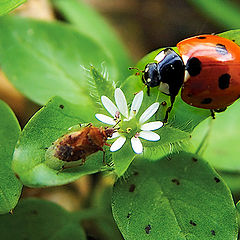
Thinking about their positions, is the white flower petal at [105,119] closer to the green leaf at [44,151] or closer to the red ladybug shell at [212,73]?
the green leaf at [44,151]

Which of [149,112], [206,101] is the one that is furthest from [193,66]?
[149,112]

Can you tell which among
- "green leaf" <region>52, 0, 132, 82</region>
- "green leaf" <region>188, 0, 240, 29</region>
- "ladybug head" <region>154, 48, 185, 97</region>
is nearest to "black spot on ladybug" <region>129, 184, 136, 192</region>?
"ladybug head" <region>154, 48, 185, 97</region>

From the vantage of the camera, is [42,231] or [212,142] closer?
[42,231]

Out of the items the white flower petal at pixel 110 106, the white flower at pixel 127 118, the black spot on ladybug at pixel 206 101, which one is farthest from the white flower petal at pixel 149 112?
the black spot on ladybug at pixel 206 101

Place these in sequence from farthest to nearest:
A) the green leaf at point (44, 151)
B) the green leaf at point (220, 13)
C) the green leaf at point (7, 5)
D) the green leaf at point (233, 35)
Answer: the green leaf at point (220, 13), the green leaf at point (233, 35), the green leaf at point (7, 5), the green leaf at point (44, 151)

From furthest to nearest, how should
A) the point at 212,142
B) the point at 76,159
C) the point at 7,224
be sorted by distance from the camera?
the point at 212,142, the point at 7,224, the point at 76,159

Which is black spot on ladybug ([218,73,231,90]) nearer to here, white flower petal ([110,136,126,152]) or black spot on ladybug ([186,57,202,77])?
black spot on ladybug ([186,57,202,77])

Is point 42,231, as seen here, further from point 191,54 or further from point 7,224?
point 191,54

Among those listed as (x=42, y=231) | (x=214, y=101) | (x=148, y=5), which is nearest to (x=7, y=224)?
(x=42, y=231)
